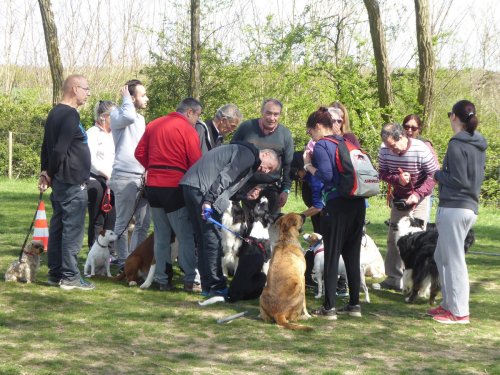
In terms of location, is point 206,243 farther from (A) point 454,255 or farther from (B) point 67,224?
(A) point 454,255

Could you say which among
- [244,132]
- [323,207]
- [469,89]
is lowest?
[323,207]

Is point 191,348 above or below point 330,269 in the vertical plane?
below

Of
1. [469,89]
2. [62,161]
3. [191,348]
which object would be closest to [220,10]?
[469,89]

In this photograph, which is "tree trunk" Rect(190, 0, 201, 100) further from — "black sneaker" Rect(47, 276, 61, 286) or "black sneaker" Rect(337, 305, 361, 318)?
"black sneaker" Rect(337, 305, 361, 318)

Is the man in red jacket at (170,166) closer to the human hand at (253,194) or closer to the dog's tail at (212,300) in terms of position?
the dog's tail at (212,300)

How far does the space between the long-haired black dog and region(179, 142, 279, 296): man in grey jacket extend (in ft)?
5.13

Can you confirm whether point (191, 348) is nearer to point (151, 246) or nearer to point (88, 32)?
point (151, 246)

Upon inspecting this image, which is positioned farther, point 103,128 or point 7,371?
point 103,128

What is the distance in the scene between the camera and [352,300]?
6516 mm

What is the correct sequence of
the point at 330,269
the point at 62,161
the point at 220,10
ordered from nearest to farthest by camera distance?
1. the point at 330,269
2. the point at 62,161
3. the point at 220,10

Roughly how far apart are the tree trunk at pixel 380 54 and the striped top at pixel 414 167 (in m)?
12.3

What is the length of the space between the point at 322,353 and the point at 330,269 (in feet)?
Result: 3.65

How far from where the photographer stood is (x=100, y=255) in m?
7.80

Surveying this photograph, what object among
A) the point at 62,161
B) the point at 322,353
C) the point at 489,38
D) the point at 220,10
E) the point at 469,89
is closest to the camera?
the point at 322,353
